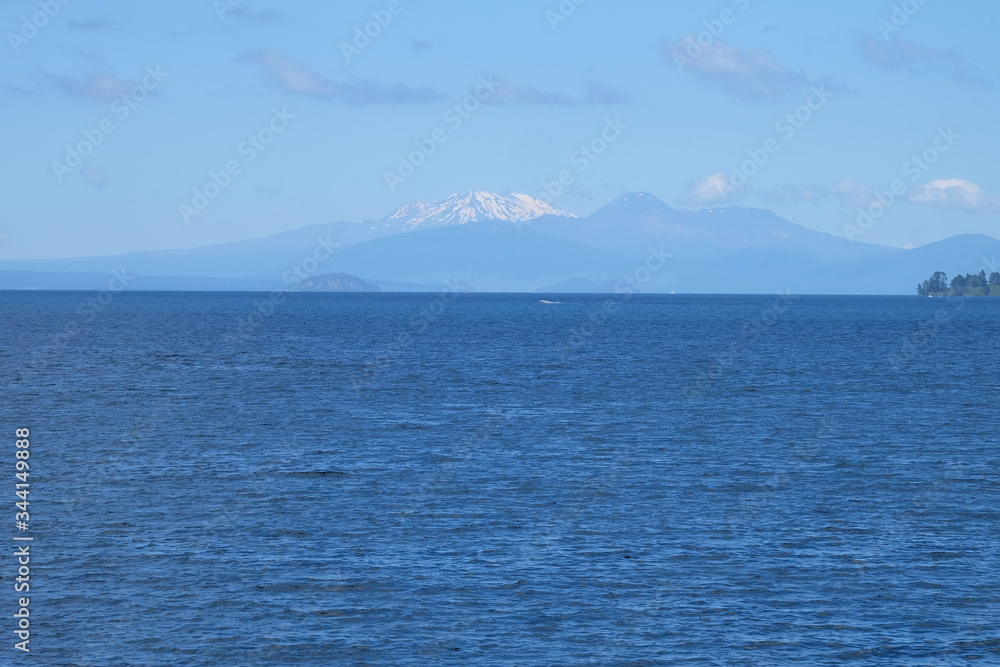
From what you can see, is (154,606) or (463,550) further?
(463,550)

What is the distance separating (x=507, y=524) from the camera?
3466cm

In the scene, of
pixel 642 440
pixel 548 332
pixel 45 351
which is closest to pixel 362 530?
pixel 642 440

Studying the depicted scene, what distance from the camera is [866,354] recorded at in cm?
10962

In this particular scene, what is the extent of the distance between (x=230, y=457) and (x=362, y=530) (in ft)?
46.6

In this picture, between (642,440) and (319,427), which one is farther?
(319,427)

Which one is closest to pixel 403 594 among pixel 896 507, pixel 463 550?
pixel 463 550

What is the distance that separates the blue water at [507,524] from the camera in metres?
25.4

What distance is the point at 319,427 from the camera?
55219 mm

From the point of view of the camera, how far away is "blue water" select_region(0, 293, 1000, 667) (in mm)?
25391

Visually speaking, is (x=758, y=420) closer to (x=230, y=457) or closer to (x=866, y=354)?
(x=230, y=457)

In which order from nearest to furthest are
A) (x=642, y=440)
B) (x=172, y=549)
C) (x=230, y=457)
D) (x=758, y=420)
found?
(x=172, y=549), (x=230, y=457), (x=642, y=440), (x=758, y=420)

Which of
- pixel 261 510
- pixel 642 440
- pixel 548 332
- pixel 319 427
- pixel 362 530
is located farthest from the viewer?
pixel 548 332

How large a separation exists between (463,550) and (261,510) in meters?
7.97

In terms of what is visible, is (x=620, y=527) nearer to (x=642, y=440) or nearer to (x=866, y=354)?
(x=642, y=440)
